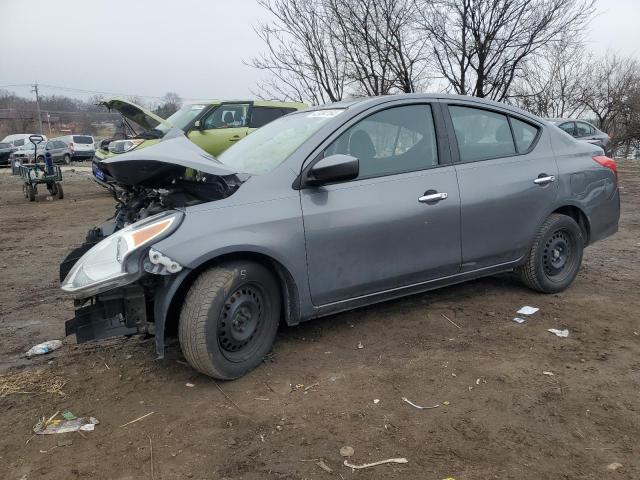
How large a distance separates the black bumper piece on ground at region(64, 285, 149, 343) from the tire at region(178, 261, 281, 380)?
26 cm

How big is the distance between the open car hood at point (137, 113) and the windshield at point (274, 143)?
2468 millimetres

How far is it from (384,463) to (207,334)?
119cm

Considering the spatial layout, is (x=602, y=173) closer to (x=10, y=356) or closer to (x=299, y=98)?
(x=10, y=356)

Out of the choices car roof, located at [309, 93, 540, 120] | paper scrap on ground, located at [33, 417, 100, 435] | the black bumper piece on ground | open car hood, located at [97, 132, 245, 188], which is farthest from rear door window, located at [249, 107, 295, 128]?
paper scrap on ground, located at [33, 417, 100, 435]

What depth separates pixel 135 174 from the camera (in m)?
3.13

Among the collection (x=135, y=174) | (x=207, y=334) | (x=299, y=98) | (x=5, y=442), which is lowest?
(x=5, y=442)

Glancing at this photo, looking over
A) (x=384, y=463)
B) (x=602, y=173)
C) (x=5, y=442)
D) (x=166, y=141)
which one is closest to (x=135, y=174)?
(x=166, y=141)

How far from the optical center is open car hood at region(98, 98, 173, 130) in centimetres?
614

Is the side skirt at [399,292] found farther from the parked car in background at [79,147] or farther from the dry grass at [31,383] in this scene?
the parked car in background at [79,147]

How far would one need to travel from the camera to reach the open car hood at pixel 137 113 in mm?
6137

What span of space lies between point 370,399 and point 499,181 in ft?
6.96

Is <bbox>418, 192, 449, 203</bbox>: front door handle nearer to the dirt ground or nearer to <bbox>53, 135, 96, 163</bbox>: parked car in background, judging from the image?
the dirt ground

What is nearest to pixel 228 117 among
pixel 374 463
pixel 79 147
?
pixel 374 463

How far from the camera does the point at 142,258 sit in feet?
8.98
